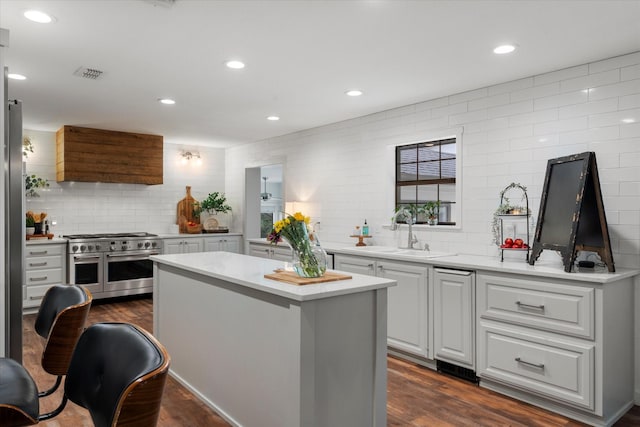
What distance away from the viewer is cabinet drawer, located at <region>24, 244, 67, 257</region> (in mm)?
5617

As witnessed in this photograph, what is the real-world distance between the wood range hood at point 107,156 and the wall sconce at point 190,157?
0.80m

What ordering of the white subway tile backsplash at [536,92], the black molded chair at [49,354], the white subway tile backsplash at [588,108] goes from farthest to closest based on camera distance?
the white subway tile backsplash at [536,92], the white subway tile backsplash at [588,108], the black molded chair at [49,354]

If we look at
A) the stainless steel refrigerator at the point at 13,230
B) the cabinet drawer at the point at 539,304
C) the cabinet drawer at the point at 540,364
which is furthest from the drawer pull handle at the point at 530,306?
the stainless steel refrigerator at the point at 13,230

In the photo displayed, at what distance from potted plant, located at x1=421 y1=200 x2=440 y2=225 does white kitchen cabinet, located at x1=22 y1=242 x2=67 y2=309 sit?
4.82m

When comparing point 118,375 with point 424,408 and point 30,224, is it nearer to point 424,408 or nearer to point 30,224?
point 424,408

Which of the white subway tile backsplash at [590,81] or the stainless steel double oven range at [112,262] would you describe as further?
the stainless steel double oven range at [112,262]

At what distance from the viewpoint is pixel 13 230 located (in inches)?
101

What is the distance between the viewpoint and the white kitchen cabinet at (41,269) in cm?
561

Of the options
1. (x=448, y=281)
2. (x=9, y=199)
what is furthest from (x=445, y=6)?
(x=9, y=199)

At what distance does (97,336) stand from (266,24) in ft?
6.95

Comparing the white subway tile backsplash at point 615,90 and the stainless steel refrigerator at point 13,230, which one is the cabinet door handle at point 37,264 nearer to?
the stainless steel refrigerator at point 13,230

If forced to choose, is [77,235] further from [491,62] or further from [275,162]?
[491,62]

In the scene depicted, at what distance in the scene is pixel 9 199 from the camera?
2.51m

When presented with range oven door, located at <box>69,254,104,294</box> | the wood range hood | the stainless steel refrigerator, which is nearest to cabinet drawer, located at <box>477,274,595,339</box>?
the stainless steel refrigerator
